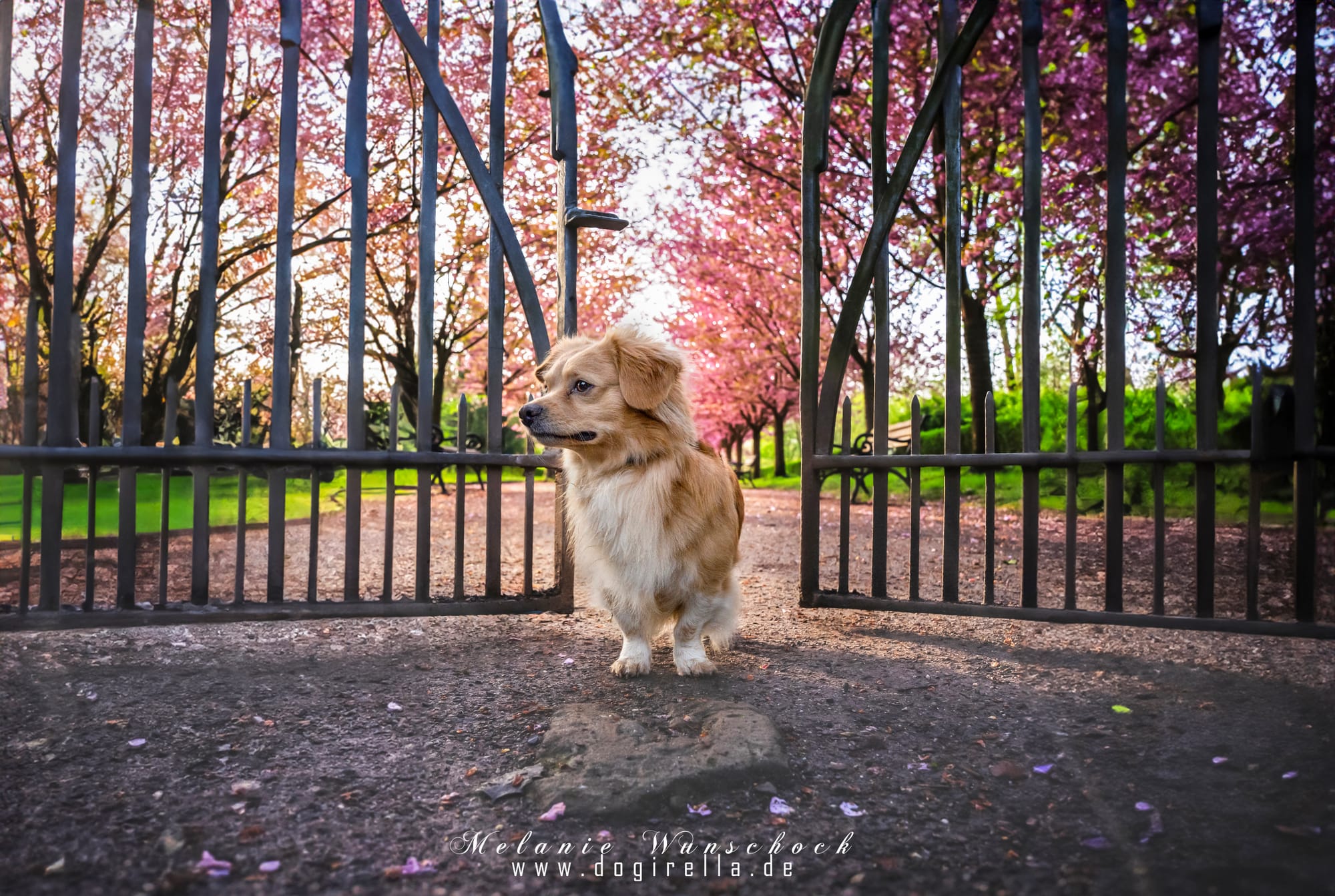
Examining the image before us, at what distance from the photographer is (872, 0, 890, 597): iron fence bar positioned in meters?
3.87

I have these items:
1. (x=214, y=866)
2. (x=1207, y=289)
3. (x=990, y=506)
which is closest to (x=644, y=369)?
(x=990, y=506)

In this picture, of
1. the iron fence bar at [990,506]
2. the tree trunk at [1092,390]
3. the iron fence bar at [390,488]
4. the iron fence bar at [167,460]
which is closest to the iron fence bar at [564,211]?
the iron fence bar at [390,488]

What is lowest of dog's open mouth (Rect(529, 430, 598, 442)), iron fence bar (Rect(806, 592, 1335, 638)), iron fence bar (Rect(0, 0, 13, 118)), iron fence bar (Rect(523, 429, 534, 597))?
iron fence bar (Rect(806, 592, 1335, 638))

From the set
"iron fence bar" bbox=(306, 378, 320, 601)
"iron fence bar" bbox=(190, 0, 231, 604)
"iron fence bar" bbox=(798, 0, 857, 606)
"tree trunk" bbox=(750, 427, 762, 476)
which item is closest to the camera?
"iron fence bar" bbox=(190, 0, 231, 604)

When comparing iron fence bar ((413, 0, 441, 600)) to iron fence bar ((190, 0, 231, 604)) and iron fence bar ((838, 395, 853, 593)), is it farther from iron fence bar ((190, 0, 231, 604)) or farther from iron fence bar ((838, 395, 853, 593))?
iron fence bar ((838, 395, 853, 593))

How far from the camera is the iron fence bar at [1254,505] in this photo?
3.20m

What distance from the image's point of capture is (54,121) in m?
5.86

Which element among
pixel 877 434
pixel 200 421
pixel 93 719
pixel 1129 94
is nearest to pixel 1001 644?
pixel 877 434

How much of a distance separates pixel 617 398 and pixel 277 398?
1739 millimetres

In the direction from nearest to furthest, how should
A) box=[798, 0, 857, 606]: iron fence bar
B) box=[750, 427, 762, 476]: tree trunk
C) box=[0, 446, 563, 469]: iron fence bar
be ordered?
box=[0, 446, 563, 469]: iron fence bar, box=[798, 0, 857, 606]: iron fence bar, box=[750, 427, 762, 476]: tree trunk

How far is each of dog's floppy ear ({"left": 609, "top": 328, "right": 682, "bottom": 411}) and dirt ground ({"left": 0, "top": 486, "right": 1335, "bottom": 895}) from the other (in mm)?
1152

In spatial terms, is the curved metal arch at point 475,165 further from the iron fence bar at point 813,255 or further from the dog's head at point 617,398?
the iron fence bar at point 813,255

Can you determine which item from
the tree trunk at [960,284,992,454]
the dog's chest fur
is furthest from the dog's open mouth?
the tree trunk at [960,284,992,454]

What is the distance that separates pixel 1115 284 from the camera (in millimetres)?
3436
